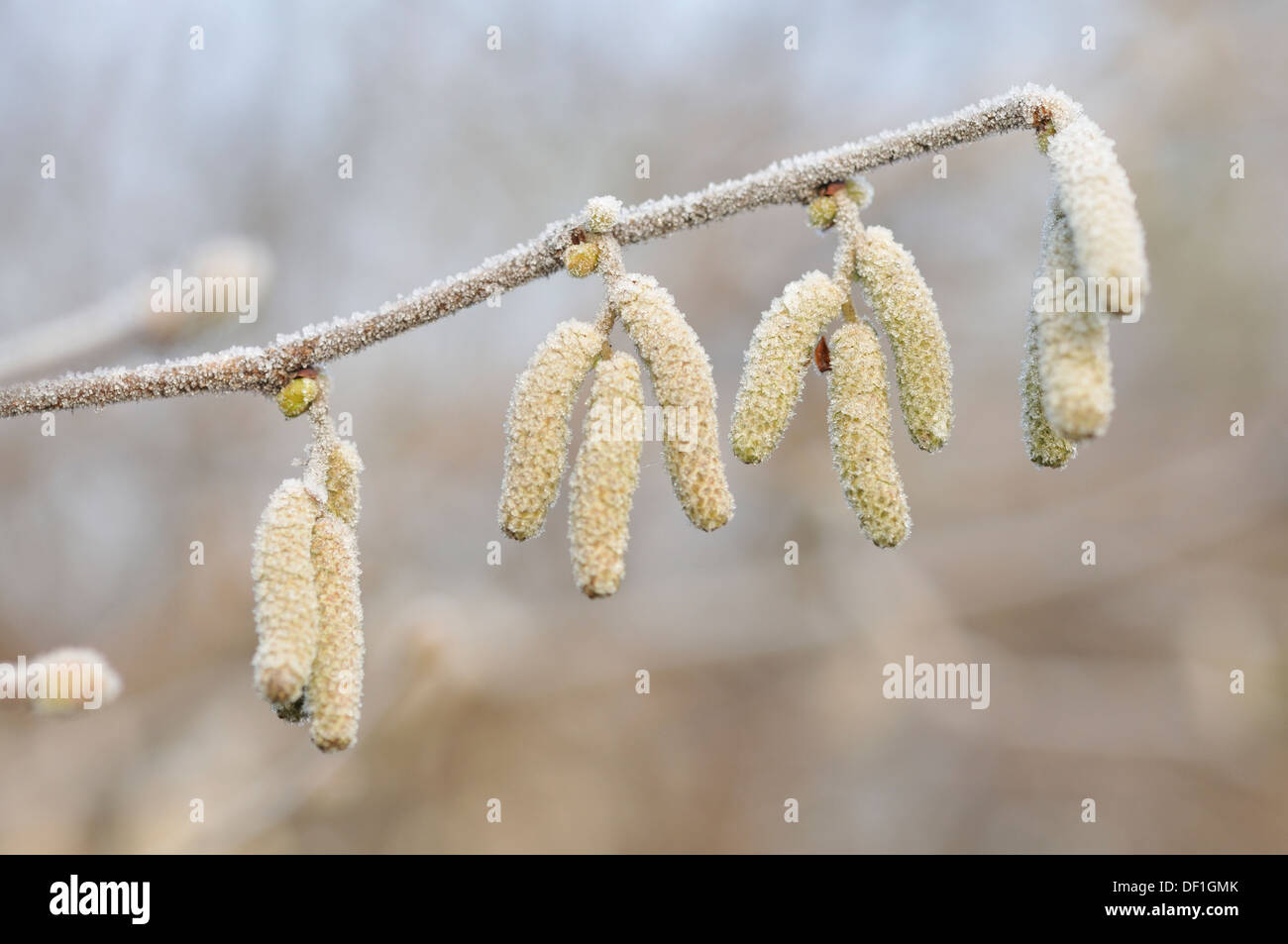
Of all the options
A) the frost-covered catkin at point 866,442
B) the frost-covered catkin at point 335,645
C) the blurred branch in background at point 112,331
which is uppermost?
the blurred branch in background at point 112,331

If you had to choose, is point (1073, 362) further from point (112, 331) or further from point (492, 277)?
point (112, 331)

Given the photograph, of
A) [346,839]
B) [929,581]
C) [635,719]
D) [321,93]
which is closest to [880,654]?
[929,581]

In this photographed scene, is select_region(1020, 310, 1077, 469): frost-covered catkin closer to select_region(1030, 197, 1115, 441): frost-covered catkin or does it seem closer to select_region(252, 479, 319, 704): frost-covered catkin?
select_region(1030, 197, 1115, 441): frost-covered catkin

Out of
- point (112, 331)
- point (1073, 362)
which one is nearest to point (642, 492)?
point (112, 331)

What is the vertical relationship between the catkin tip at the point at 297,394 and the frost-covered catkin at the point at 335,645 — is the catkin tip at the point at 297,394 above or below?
above

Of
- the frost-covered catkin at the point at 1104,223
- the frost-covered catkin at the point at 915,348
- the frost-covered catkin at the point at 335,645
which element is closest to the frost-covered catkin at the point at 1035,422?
the frost-covered catkin at the point at 915,348

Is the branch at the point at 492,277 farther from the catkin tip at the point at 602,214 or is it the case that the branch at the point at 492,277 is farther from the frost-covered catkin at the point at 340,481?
the frost-covered catkin at the point at 340,481

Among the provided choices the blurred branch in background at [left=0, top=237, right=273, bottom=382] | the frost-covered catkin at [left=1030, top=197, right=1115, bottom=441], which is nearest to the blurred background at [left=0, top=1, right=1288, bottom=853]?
the blurred branch in background at [left=0, top=237, right=273, bottom=382]
